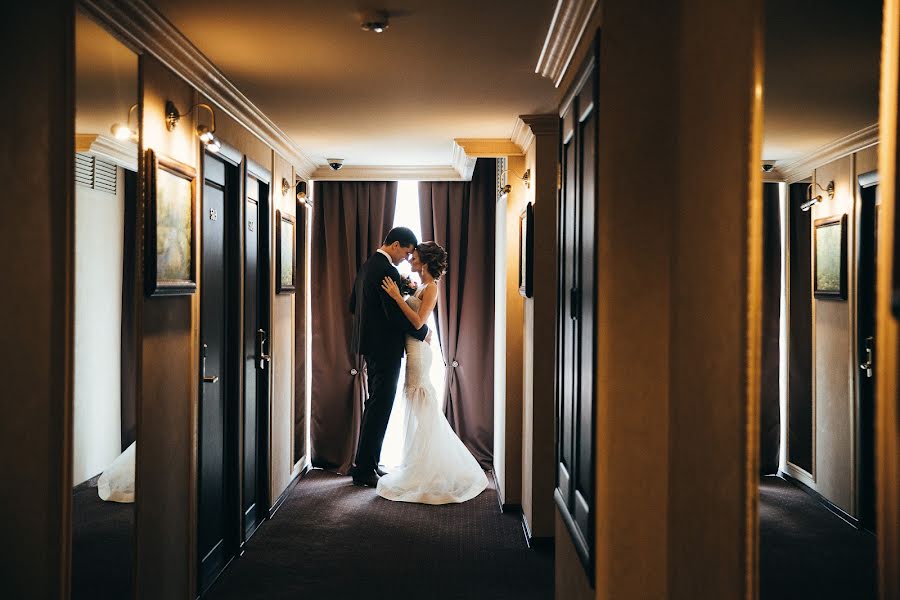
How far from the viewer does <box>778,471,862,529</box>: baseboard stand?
3.18ft

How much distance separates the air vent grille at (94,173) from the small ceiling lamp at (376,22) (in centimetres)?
97

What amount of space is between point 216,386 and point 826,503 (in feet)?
11.1

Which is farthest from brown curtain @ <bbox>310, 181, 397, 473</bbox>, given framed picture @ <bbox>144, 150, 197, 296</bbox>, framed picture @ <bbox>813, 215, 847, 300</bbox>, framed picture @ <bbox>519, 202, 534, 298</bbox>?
framed picture @ <bbox>813, 215, 847, 300</bbox>

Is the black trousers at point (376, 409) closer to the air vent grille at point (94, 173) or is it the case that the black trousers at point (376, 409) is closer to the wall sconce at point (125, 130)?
the wall sconce at point (125, 130)

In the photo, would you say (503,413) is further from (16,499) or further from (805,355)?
(805,355)

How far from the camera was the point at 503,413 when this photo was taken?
17.0 ft

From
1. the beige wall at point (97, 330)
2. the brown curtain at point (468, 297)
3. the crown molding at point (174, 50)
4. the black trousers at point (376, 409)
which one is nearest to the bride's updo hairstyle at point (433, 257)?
the brown curtain at point (468, 297)

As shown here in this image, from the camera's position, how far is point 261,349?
4758mm

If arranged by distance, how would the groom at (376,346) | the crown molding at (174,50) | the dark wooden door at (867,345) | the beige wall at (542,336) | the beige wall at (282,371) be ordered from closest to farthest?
1. the dark wooden door at (867,345)
2. the crown molding at (174,50)
3. the beige wall at (542,336)
4. the beige wall at (282,371)
5. the groom at (376,346)

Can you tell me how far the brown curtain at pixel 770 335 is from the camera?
50.1 inches

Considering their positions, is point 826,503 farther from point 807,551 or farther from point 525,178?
point 525,178

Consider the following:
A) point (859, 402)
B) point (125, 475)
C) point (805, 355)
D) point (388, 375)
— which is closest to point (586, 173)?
point (805, 355)

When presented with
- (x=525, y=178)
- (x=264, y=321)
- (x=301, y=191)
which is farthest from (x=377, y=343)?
(x=525, y=178)

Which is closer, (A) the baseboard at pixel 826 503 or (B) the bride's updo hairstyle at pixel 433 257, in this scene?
(A) the baseboard at pixel 826 503
